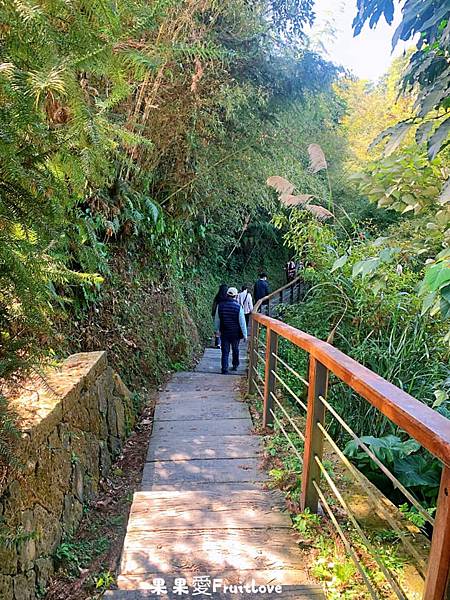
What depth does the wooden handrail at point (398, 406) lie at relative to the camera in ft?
3.05

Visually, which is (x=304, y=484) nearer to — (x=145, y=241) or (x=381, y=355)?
(x=381, y=355)

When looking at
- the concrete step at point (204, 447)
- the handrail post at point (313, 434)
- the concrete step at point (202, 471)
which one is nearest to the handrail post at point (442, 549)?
the handrail post at point (313, 434)

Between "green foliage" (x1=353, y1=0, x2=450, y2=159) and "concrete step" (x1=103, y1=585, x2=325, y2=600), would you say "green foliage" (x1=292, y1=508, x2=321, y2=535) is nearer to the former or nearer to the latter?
"concrete step" (x1=103, y1=585, x2=325, y2=600)

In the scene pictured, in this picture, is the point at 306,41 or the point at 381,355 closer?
the point at 381,355

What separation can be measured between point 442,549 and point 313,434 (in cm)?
107

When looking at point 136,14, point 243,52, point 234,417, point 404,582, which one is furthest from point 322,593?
point 243,52

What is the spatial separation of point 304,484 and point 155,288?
4.89 metres

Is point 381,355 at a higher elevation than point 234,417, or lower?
higher

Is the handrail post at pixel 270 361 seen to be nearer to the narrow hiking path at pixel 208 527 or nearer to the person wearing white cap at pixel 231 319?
the narrow hiking path at pixel 208 527

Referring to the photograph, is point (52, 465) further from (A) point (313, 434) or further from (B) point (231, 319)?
(B) point (231, 319)

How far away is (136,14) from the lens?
109 centimetres

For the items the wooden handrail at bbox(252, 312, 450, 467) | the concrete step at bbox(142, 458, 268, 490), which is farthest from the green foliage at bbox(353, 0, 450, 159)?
the concrete step at bbox(142, 458, 268, 490)

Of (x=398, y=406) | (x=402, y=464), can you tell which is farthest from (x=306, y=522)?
(x=398, y=406)

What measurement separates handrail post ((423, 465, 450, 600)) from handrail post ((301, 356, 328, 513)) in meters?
1.00
